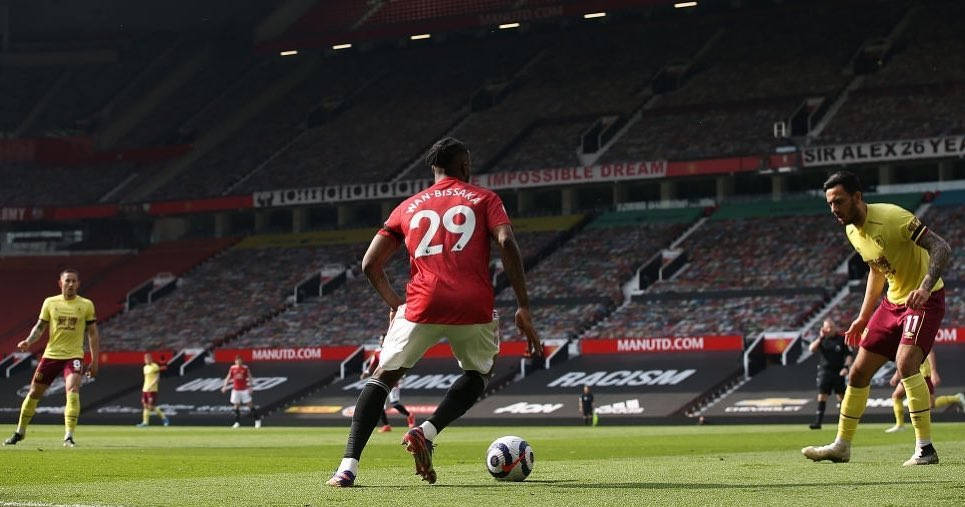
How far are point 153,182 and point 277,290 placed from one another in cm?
1119

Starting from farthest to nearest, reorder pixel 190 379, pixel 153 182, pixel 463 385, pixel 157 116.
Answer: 1. pixel 157 116
2. pixel 153 182
3. pixel 190 379
4. pixel 463 385

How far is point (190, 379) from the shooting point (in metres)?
49.7

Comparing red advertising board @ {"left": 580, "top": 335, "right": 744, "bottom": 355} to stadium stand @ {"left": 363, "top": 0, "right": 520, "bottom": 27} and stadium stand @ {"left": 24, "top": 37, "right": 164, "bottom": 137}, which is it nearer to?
stadium stand @ {"left": 363, "top": 0, "right": 520, "bottom": 27}

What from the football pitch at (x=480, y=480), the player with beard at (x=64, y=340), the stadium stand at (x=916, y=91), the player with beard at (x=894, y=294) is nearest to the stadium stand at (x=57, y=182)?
the stadium stand at (x=916, y=91)

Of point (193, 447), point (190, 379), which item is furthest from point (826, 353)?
point (190, 379)

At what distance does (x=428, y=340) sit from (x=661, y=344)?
3240 centimetres

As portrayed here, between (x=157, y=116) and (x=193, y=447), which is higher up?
(x=157, y=116)

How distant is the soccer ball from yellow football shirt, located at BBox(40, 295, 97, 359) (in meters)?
10.6

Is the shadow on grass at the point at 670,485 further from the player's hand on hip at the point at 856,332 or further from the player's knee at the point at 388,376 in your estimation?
the player's hand on hip at the point at 856,332

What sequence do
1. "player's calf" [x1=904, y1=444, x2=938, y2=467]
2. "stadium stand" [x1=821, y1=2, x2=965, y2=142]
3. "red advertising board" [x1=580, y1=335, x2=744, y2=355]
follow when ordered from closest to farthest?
"player's calf" [x1=904, y1=444, x2=938, y2=467] < "red advertising board" [x1=580, y1=335, x2=744, y2=355] < "stadium stand" [x1=821, y1=2, x2=965, y2=142]

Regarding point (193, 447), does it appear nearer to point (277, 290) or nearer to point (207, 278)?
point (277, 290)

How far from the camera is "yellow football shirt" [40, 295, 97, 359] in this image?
19.9 meters

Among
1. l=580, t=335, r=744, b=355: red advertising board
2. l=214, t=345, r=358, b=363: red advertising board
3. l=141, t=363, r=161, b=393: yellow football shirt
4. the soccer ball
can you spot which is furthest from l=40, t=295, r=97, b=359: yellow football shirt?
l=214, t=345, r=358, b=363: red advertising board

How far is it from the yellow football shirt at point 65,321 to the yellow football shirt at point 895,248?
11.6 meters
